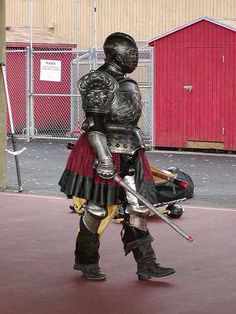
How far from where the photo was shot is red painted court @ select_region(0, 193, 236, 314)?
6.62m

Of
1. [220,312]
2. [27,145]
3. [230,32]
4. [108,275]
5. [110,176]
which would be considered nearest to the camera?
[220,312]

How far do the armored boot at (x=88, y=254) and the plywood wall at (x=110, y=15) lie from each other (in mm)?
17753

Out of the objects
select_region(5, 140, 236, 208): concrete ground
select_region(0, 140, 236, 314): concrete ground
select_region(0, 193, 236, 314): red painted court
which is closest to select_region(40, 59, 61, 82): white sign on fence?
select_region(5, 140, 236, 208): concrete ground

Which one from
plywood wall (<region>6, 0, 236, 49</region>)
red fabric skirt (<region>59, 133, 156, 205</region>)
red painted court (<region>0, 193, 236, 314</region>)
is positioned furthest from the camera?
plywood wall (<region>6, 0, 236, 49</region>)

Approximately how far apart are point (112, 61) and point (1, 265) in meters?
2.08

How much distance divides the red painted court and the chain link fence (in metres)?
10.8

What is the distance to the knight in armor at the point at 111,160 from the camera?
707cm

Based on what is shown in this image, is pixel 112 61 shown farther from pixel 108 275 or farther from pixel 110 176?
pixel 108 275

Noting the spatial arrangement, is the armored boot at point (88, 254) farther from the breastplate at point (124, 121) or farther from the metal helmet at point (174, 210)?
the metal helmet at point (174, 210)

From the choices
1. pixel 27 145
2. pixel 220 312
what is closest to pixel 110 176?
pixel 220 312

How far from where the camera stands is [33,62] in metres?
23.6

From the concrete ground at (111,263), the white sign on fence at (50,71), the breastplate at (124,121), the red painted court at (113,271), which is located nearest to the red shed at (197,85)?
the white sign on fence at (50,71)

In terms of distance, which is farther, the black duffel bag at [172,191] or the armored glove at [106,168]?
the black duffel bag at [172,191]

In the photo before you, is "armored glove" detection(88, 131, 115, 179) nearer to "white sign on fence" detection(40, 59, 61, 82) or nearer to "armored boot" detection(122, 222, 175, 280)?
"armored boot" detection(122, 222, 175, 280)
